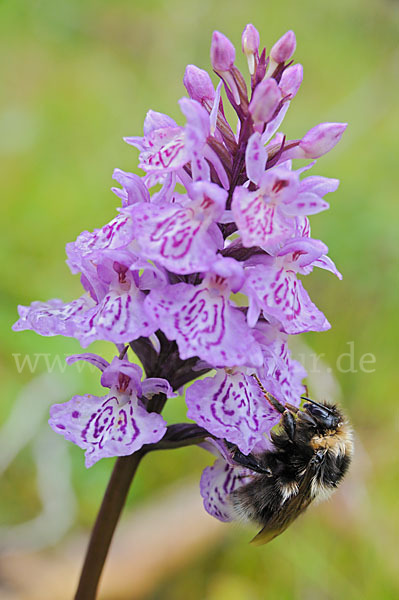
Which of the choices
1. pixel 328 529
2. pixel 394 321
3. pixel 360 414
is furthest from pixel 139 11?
pixel 328 529

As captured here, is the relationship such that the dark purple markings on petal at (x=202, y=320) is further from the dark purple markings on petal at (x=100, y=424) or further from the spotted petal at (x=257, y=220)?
the dark purple markings on petal at (x=100, y=424)

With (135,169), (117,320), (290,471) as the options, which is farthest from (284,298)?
(135,169)

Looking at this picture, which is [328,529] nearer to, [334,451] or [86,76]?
[334,451]

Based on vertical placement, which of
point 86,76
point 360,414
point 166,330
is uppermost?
point 86,76

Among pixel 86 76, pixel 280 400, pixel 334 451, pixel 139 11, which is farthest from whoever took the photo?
pixel 139 11

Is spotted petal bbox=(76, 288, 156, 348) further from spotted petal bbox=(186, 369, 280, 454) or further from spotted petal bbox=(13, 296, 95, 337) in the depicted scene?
spotted petal bbox=(186, 369, 280, 454)

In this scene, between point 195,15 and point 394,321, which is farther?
point 195,15
